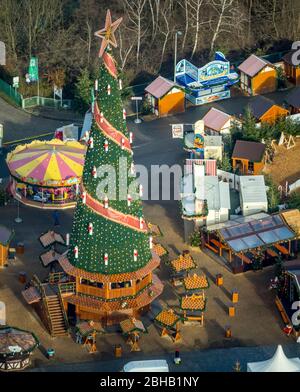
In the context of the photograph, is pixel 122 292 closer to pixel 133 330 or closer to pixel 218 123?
pixel 133 330

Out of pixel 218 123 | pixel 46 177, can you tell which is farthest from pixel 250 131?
pixel 46 177

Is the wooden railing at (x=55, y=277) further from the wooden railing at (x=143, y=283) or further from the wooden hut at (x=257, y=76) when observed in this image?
the wooden hut at (x=257, y=76)

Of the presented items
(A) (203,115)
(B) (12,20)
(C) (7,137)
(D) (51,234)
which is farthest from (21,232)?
(B) (12,20)

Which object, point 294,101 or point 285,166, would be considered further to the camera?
point 294,101

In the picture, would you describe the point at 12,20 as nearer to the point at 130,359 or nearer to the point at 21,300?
the point at 21,300

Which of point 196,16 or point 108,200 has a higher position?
point 108,200

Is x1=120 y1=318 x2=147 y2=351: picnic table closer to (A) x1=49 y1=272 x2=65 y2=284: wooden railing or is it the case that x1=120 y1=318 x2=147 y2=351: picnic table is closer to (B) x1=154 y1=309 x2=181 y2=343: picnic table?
(B) x1=154 y1=309 x2=181 y2=343: picnic table

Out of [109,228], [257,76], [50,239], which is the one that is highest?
[109,228]

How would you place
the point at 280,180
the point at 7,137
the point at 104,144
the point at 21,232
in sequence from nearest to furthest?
the point at 104,144 < the point at 21,232 < the point at 280,180 < the point at 7,137
